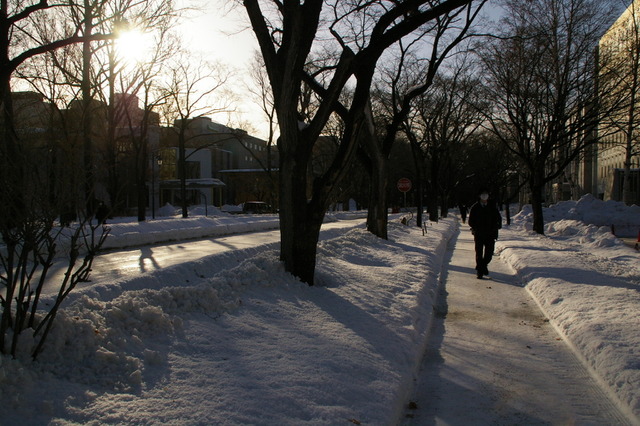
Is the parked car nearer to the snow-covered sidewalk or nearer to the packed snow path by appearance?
the snow-covered sidewalk

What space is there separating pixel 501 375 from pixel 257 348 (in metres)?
2.41

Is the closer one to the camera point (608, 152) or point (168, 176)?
point (608, 152)

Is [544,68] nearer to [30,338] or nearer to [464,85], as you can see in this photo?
[464,85]

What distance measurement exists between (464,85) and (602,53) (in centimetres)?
811

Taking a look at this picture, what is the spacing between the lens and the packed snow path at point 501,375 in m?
4.21

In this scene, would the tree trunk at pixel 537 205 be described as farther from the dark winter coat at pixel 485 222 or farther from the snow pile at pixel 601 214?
the dark winter coat at pixel 485 222

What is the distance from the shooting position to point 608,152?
216ft

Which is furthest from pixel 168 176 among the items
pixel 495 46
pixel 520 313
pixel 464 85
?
pixel 520 313

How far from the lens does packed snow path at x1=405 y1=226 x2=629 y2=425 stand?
4215 mm

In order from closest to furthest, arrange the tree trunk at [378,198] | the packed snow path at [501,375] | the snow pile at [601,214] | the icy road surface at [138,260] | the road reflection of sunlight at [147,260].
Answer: the packed snow path at [501,375] < the icy road surface at [138,260] < the road reflection of sunlight at [147,260] < the tree trunk at [378,198] < the snow pile at [601,214]

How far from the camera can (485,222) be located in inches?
431

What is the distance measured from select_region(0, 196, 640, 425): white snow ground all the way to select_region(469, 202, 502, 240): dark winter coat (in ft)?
6.33

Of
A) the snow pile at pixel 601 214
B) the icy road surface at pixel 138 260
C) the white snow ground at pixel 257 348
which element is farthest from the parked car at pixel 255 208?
the white snow ground at pixel 257 348

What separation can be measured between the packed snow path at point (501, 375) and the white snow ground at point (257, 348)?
0.18 metres
